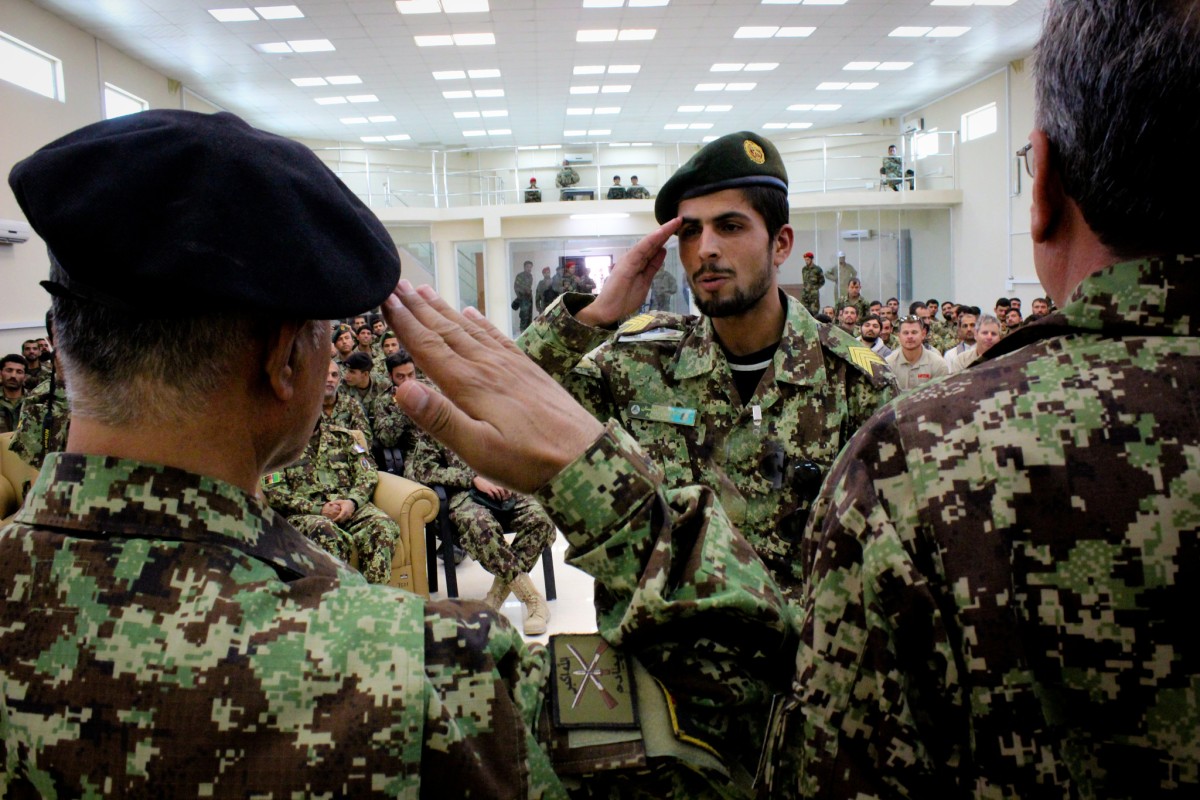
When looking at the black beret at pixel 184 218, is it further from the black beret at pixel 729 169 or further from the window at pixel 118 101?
the window at pixel 118 101

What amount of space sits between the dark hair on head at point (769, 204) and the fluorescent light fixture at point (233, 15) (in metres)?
11.1

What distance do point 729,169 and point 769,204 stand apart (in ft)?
0.44

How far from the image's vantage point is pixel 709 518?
931 mm

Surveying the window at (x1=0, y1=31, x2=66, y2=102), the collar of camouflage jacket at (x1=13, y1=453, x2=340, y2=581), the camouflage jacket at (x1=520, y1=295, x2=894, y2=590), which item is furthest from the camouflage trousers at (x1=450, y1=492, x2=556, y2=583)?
the window at (x1=0, y1=31, x2=66, y2=102)

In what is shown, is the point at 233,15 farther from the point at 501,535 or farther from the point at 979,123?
the point at 979,123

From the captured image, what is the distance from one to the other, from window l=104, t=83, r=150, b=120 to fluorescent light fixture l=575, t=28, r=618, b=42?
6.52m

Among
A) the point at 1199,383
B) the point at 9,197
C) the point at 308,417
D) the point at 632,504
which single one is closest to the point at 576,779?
the point at 632,504

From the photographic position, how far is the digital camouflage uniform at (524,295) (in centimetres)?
1625

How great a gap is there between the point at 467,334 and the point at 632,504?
27 centimetres

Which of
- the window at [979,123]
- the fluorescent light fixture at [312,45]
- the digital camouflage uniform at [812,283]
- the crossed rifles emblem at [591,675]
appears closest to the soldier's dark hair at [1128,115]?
the crossed rifles emblem at [591,675]

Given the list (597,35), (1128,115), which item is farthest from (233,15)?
(1128,115)

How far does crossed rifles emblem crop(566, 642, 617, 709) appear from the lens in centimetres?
84

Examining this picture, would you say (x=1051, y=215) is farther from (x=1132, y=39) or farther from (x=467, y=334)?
(x=467, y=334)

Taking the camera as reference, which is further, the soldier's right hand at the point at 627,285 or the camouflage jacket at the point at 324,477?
the camouflage jacket at the point at 324,477
